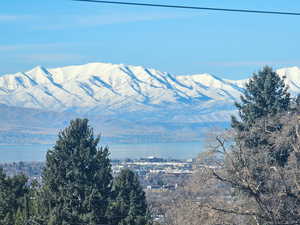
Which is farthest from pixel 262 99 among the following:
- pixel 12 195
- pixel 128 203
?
pixel 12 195

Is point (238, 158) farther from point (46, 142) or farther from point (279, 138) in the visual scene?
point (46, 142)

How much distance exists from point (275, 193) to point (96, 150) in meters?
10.3

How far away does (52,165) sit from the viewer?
25.8m

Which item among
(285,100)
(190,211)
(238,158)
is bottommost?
(190,211)

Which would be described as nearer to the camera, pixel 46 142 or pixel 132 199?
pixel 132 199

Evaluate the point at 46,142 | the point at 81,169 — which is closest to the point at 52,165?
the point at 81,169

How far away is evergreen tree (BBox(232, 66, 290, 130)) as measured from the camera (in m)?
27.3

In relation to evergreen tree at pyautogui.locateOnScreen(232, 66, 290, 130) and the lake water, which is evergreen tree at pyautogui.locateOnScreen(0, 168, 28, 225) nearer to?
evergreen tree at pyautogui.locateOnScreen(232, 66, 290, 130)

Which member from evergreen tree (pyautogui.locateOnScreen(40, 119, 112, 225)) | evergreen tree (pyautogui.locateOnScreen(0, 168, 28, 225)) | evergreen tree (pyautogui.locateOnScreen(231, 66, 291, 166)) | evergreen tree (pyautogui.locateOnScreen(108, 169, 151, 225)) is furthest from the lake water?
evergreen tree (pyautogui.locateOnScreen(108, 169, 151, 225))

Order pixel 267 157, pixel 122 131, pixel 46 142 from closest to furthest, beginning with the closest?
pixel 267 157 → pixel 46 142 → pixel 122 131

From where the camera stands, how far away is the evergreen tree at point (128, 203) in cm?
2436

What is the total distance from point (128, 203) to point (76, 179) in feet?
6.29

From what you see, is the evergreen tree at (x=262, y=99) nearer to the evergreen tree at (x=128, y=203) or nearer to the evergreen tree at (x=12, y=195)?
the evergreen tree at (x=128, y=203)

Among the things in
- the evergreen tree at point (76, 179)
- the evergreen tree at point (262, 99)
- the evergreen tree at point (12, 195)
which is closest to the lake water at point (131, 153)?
the evergreen tree at point (12, 195)
